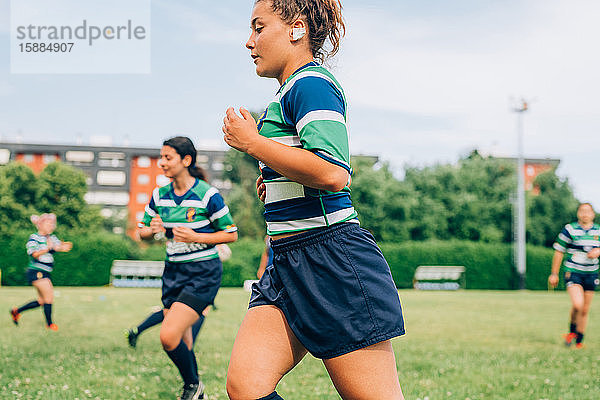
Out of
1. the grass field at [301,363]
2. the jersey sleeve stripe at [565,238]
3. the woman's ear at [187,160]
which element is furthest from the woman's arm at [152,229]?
the jersey sleeve stripe at [565,238]

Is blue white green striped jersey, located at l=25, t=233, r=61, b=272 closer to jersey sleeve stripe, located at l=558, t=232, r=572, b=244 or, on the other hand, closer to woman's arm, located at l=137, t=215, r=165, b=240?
woman's arm, located at l=137, t=215, r=165, b=240

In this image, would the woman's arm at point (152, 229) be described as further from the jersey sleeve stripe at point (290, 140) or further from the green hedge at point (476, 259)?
the green hedge at point (476, 259)

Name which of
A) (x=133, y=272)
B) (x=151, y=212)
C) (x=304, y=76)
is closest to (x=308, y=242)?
(x=304, y=76)

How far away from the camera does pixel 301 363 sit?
7684 millimetres

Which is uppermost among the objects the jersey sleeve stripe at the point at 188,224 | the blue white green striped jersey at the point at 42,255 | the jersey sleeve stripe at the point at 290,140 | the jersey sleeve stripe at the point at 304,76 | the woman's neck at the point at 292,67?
the woman's neck at the point at 292,67

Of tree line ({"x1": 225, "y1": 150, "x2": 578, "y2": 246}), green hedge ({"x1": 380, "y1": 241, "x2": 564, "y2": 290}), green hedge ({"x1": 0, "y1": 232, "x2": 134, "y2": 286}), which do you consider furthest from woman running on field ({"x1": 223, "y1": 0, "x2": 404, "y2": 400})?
tree line ({"x1": 225, "y1": 150, "x2": 578, "y2": 246})

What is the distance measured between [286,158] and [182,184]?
3.68 meters

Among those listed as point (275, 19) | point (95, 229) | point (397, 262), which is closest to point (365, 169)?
point (397, 262)

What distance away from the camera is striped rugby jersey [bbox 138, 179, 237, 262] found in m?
5.70

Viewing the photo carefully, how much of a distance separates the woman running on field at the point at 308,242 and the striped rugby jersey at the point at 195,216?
10.2 ft

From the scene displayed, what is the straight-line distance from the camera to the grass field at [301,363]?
586 centimetres

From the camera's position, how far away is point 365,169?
49.9 metres

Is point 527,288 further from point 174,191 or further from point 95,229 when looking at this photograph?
point 95,229

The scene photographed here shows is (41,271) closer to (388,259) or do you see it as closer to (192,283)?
(192,283)
